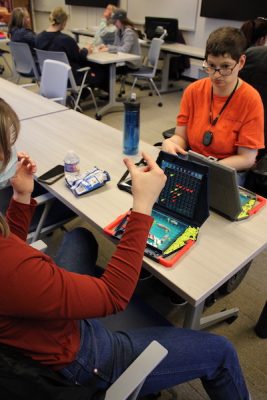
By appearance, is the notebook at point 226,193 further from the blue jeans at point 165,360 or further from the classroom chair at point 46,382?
the classroom chair at point 46,382

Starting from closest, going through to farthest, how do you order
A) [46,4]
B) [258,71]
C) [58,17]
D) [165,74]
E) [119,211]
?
1. [119,211]
2. [258,71]
3. [58,17]
4. [165,74]
5. [46,4]

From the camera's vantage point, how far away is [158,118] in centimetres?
431

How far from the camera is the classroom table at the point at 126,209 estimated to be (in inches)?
36.8

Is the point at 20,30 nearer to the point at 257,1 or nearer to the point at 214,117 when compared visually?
the point at 257,1

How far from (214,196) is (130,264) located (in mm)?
501

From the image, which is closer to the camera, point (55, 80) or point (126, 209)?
point (126, 209)

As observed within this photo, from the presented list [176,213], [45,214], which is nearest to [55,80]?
[45,214]

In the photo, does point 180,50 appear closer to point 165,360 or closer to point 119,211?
point 119,211

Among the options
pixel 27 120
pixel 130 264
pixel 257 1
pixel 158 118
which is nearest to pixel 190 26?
pixel 257 1

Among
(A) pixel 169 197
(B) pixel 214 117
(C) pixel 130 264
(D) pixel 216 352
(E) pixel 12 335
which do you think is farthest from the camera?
Answer: (B) pixel 214 117

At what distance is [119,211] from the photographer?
3.92 feet

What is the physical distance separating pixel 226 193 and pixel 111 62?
11.0 ft

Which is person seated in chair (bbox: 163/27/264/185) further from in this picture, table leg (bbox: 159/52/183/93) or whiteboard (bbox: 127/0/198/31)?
whiteboard (bbox: 127/0/198/31)

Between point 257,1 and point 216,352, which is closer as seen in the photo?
point 216,352
